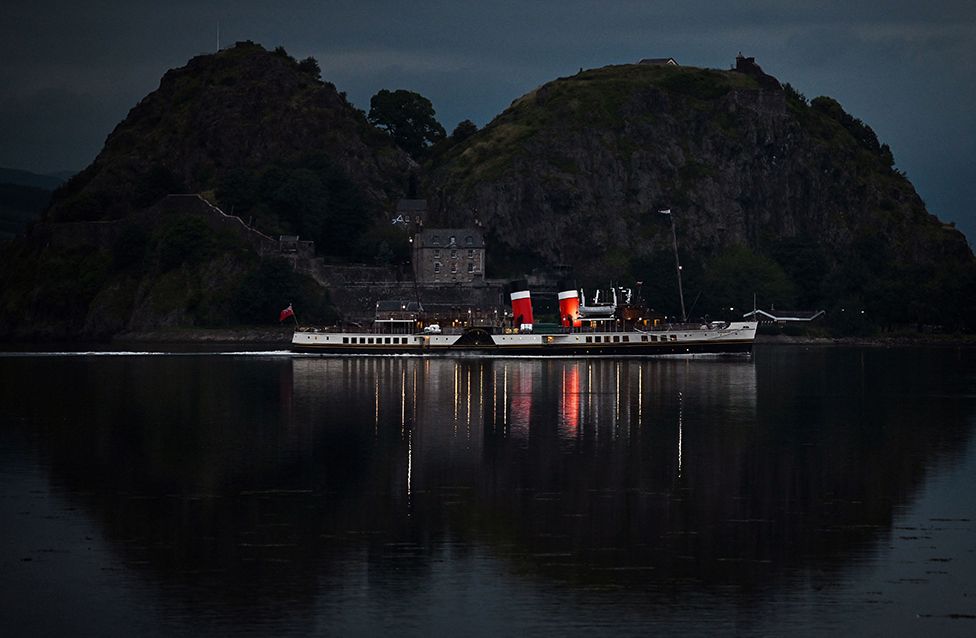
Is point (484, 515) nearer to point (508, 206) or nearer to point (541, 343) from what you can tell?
point (541, 343)

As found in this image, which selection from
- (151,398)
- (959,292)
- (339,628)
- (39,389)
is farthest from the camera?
(959,292)

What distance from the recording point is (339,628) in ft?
85.3

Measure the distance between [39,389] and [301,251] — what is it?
76418 millimetres

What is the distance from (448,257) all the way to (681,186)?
1745 inches

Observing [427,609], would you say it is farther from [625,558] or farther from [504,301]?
[504,301]

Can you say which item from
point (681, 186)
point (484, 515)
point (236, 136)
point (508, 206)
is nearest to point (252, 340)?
point (508, 206)

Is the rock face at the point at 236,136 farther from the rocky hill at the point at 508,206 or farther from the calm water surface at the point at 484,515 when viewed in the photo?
the calm water surface at the point at 484,515

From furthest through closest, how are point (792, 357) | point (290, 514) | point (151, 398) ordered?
point (792, 357) < point (151, 398) < point (290, 514)

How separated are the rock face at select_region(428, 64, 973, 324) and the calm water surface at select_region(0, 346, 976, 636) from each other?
10395cm

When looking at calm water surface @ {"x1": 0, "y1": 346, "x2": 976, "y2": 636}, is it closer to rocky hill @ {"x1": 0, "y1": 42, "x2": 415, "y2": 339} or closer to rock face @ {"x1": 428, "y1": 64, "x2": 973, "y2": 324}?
rocky hill @ {"x1": 0, "y1": 42, "x2": 415, "y2": 339}

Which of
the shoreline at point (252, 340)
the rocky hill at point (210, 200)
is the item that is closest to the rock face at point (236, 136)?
the rocky hill at point (210, 200)

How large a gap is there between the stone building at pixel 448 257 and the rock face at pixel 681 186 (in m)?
17.3

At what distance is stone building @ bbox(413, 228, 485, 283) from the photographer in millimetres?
152625

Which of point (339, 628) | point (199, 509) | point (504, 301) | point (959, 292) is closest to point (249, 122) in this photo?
point (504, 301)
